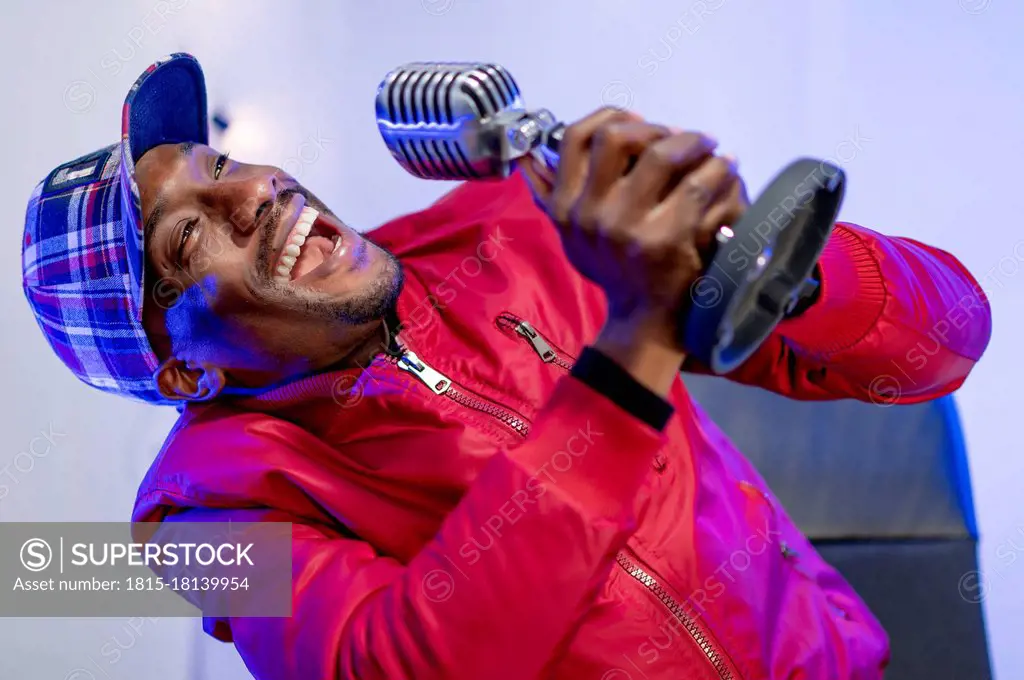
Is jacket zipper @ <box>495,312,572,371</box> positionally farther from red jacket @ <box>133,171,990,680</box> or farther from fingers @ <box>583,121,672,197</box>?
fingers @ <box>583,121,672,197</box>

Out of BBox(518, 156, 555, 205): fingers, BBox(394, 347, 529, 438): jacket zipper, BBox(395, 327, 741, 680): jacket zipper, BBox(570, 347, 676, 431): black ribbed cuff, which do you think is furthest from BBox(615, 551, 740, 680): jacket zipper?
BBox(518, 156, 555, 205): fingers

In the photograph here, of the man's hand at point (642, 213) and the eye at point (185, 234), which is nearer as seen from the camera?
the man's hand at point (642, 213)

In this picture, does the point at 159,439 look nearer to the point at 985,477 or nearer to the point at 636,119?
the point at 636,119

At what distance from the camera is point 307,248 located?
0.83 m

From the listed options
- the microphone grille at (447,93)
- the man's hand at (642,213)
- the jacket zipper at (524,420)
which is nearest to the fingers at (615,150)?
the man's hand at (642,213)

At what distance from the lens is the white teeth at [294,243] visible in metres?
0.79

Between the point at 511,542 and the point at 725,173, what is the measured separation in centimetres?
27

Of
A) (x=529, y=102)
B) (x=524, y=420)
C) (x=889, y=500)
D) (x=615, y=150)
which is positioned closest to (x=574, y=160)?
(x=615, y=150)

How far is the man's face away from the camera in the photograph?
77 centimetres

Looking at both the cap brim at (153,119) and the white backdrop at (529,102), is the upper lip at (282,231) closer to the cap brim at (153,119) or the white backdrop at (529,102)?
the cap brim at (153,119)

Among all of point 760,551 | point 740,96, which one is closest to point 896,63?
point 740,96

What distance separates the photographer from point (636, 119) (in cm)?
43

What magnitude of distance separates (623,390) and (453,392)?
32 centimetres

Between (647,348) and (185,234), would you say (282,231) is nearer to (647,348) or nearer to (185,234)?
(185,234)
